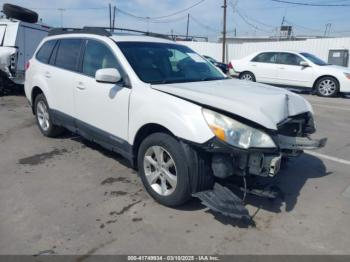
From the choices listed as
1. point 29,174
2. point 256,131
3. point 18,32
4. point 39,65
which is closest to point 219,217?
point 256,131

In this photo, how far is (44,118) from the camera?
20.3 feet

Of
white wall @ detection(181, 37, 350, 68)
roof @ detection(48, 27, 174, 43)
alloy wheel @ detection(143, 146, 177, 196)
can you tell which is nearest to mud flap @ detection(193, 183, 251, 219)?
alloy wheel @ detection(143, 146, 177, 196)

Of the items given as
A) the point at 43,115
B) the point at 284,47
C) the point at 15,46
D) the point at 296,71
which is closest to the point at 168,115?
the point at 43,115

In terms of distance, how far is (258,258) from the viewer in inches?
113

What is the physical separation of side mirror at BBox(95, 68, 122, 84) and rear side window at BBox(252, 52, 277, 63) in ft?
36.6

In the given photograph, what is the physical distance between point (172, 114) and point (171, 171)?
0.63m

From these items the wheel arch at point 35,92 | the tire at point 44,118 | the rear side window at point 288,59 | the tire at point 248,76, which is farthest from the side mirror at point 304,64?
the wheel arch at point 35,92

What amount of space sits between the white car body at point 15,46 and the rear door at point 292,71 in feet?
29.9

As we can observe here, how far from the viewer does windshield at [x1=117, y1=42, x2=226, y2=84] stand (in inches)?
163

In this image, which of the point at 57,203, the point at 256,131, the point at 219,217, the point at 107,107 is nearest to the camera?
the point at 256,131

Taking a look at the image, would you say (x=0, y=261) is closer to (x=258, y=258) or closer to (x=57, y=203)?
(x=57, y=203)

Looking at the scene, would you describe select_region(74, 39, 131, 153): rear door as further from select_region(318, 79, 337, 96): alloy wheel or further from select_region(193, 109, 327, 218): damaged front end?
select_region(318, 79, 337, 96): alloy wheel

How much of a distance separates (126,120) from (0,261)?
193cm

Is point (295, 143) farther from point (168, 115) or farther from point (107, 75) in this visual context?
point (107, 75)
